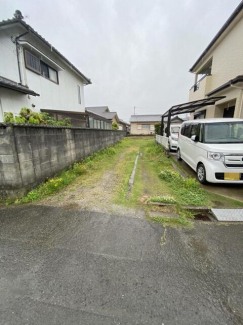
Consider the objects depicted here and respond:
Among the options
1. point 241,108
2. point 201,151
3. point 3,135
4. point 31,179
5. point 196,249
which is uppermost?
point 241,108

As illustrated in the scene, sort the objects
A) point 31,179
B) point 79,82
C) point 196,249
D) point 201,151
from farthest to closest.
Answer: point 79,82 < point 201,151 < point 31,179 < point 196,249

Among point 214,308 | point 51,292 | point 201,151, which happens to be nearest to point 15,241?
point 51,292

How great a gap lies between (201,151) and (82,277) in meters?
4.21

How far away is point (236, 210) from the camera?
3027 millimetres

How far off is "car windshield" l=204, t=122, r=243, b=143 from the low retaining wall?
179 inches

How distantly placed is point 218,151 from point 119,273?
357cm

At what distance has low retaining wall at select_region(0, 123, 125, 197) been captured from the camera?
3.18m

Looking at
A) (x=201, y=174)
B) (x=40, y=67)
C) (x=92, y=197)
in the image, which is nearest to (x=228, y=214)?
(x=201, y=174)

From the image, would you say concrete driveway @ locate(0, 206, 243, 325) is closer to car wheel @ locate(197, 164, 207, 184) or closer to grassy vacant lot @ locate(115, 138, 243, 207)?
grassy vacant lot @ locate(115, 138, 243, 207)

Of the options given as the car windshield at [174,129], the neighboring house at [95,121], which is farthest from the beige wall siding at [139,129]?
the car windshield at [174,129]

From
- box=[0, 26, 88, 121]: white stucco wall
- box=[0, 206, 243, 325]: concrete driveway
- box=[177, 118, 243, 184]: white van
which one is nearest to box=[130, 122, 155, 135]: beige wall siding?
box=[0, 26, 88, 121]: white stucco wall

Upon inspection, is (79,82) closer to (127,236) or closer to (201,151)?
(201,151)

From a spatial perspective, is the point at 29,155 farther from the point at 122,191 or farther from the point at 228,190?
the point at 228,190

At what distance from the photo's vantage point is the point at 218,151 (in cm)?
376
